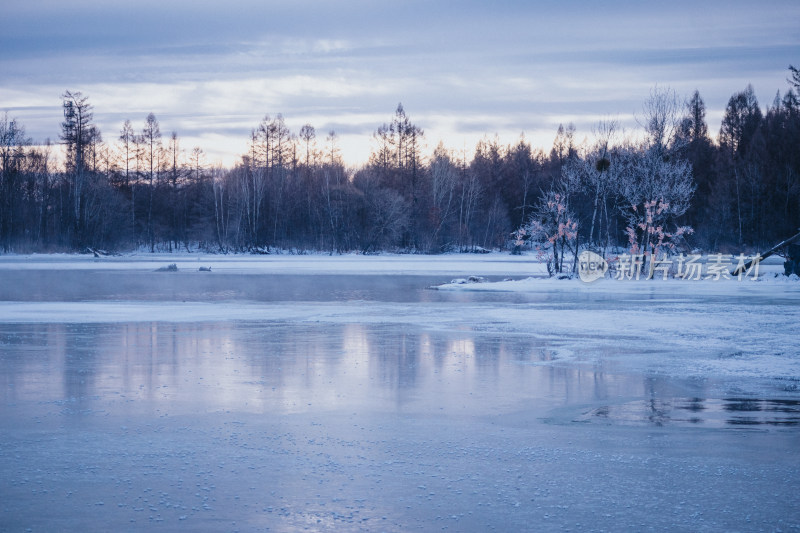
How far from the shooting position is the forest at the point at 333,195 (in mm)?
67938

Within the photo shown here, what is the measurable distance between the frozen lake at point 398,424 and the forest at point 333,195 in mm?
49174

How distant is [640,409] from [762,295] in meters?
18.4

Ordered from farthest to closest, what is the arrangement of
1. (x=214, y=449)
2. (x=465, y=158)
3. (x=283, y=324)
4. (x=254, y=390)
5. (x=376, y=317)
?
(x=465, y=158) < (x=376, y=317) < (x=283, y=324) < (x=254, y=390) < (x=214, y=449)

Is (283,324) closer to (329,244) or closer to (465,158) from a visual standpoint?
(329,244)

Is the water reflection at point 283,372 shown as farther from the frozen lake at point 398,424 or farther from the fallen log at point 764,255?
the fallen log at point 764,255

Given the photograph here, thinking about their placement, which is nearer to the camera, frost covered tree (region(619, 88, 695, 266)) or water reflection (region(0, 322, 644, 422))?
water reflection (region(0, 322, 644, 422))

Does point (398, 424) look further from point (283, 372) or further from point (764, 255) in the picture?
point (764, 255)

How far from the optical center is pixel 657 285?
30.0m

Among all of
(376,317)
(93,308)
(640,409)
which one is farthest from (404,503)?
(93,308)

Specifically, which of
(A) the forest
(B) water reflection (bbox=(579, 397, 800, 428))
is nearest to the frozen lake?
(B) water reflection (bbox=(579, 397, 800, 428))

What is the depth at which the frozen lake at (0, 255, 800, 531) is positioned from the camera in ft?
17.0

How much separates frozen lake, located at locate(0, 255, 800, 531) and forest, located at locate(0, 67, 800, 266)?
49174mm

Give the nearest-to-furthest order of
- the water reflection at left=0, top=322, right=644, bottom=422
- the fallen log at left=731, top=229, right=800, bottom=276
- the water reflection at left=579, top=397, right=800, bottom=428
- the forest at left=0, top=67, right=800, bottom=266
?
1. the water reflection at left=579, top=397, right=800, bottom=428
2. the water reflection at left=0, top=322, right=644, bottom=422
3. the fallen log at left=731, top=229, right=800, bottom=276
4. the forest at left=0, top=67, right=800, bottom=266

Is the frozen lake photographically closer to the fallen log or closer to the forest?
the fallen log
